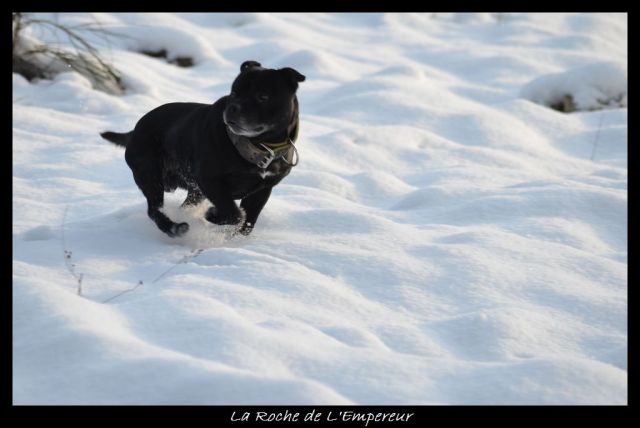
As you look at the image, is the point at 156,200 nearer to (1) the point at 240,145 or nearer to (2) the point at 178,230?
(2) the point at 178,230

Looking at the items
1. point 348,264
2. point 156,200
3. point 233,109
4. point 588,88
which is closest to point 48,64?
point 156,200

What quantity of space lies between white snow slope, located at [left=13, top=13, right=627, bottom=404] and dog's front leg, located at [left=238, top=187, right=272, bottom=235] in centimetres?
13

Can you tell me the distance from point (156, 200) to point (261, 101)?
0.97 metres

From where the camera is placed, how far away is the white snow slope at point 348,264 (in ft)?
8.06

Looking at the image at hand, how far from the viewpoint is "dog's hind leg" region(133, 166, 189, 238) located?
4.07 metres

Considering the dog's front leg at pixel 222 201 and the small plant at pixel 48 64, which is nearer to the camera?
the dog's front leg at pixel 222 201

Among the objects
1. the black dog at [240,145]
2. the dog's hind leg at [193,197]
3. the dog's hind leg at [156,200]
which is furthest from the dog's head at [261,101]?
the dog's hind leg at [193,197]

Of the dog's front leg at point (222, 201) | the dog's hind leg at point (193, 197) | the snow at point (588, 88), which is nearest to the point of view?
the dog's front leg at point (222, 201)

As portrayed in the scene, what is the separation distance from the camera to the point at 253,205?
4242 mm

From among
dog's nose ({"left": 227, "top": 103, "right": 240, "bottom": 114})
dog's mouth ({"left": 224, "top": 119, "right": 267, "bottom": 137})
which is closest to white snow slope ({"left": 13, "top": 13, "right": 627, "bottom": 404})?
dog's mouth ({"left": 224, "top": 119, "right": 267, "bottom": 137})

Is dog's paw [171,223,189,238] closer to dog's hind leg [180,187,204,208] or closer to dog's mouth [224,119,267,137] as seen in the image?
dog's hind leg [180,187,204,208]

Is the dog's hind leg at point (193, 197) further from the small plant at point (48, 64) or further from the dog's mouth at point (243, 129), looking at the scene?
the small plant at point (48, 64)

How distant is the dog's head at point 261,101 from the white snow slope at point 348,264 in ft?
2.17

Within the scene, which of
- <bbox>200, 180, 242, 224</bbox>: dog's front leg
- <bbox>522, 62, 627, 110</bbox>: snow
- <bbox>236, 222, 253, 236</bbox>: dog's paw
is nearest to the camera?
<bbox>200, 180, 242, 224</bbox>: dog's front leg
